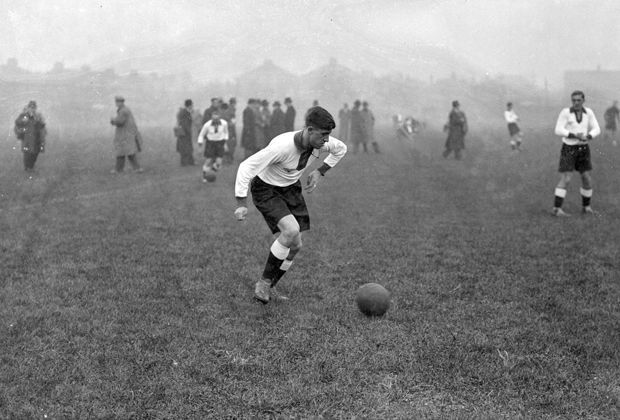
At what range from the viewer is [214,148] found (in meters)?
16.5

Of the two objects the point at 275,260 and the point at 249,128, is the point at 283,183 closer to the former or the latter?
the point at 275,260

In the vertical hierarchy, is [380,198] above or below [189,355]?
below

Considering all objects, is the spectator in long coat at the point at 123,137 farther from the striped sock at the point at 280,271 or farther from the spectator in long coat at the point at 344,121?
the spectator in long coat at the point at 344,121

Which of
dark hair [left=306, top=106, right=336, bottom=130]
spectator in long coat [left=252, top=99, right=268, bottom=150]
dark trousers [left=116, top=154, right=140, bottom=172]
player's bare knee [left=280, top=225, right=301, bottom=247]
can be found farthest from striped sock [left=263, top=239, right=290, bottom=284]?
spectator in long coat [left=252, top=99, right=268, bottom=150]

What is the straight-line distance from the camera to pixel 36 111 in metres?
18.0

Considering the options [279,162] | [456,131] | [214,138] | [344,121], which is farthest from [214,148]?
[344,121]

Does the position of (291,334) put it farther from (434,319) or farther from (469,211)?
(469,211)

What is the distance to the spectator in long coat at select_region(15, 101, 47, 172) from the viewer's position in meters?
17.7

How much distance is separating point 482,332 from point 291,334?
5.90ft

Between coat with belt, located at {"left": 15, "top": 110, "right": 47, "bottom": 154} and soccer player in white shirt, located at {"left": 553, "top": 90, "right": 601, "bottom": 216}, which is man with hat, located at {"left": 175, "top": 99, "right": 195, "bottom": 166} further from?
soccer player in white shirt, located at {"left": 553, "top": 90, "right": 601, "bottom": 216}

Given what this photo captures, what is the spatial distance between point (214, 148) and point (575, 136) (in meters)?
9.71

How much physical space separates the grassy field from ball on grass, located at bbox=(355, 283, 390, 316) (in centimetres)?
10

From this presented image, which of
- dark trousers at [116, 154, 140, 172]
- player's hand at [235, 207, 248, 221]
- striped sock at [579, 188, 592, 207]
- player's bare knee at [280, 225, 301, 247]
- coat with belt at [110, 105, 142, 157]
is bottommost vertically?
dark trousers at [116, 154, 140, 172]

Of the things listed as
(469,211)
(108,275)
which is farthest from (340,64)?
(108,275)
